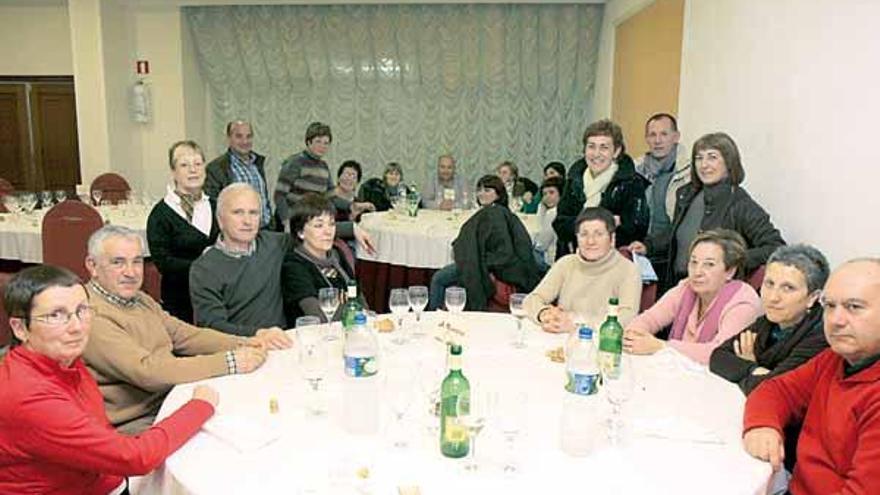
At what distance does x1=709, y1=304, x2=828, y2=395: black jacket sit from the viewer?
2.28 meters

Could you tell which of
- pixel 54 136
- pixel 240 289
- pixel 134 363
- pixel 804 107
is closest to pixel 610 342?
pixel 134 363

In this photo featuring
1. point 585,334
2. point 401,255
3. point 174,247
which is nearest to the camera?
point 585,334

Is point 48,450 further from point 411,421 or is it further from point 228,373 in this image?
point 411,421

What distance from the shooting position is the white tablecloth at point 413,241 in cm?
530

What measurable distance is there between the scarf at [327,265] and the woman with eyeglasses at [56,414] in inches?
55.8

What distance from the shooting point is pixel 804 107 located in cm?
362

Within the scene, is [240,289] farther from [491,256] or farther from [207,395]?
[491,256]

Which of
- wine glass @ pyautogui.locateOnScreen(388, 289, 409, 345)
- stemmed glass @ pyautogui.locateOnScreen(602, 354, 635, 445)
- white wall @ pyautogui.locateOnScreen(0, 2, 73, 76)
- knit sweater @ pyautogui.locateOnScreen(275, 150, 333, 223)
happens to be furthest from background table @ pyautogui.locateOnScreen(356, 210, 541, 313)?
white wall @ pyautogui.locateOnScreen(0, 2, 73, 76)

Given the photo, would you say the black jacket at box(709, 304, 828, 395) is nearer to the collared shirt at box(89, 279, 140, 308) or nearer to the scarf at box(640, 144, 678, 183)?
the collared shirt at box(89, 279, 140, 308)

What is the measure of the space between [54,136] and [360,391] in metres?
8.06

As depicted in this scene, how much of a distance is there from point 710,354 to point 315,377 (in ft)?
4.58

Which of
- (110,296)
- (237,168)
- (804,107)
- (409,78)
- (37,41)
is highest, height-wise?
(37,41)

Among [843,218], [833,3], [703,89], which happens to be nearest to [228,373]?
[843,218]

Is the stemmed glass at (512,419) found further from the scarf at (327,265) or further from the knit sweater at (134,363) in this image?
the scarf at (327,265)
